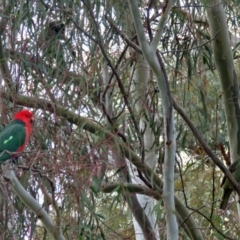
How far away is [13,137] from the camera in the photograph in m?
3.39

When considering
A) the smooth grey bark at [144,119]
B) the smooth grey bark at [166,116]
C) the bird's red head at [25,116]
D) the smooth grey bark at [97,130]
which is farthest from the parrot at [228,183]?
the bird's red head at [25,116]

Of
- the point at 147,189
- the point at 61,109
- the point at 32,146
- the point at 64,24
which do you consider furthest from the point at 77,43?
the point at 147,189

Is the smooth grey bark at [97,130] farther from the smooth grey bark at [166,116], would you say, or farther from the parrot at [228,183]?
the smooth grey bark at [166,116]

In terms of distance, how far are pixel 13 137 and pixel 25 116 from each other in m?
0.17

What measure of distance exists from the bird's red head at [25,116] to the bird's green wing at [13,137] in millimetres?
42

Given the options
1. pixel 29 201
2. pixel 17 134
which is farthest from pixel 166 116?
pixel 17 134

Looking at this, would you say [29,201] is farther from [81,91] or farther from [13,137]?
[81,91]

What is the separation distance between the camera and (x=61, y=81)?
3572 mm

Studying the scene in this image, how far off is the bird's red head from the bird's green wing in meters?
0.04

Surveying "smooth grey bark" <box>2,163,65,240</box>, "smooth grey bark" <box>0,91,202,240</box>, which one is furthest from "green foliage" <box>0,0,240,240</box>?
"smooth grey bark" <box>2,163,65,240</box>

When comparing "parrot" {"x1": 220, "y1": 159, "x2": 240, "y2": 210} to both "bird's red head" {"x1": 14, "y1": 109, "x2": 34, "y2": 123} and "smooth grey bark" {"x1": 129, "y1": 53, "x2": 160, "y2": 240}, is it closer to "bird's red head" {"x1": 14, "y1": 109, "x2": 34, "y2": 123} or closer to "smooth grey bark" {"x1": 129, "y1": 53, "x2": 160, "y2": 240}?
"smooth grey bark" {"x1": 129, "y1": 53, "x2": 160, "y2": 240}

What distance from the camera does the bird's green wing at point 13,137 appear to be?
3367 millimetres

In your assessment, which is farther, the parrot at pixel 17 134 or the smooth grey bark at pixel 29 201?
the parrot at pixel 17 134

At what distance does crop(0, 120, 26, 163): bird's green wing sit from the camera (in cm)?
337
